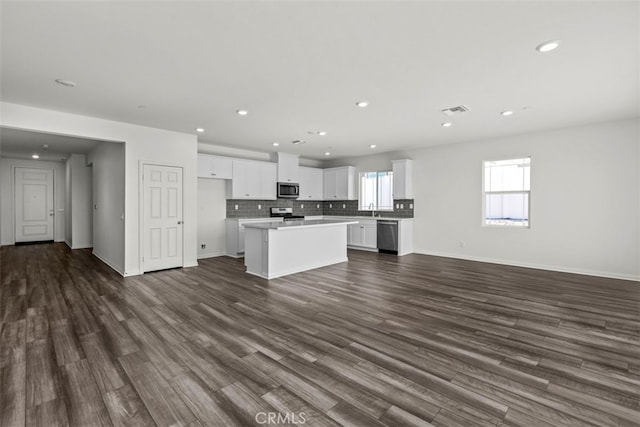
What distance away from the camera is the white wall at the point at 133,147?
14.2 ft

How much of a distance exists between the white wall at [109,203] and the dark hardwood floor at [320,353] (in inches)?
45.1

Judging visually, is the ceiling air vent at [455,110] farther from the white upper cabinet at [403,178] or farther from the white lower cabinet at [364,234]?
the white lower cabinet at [364,234]

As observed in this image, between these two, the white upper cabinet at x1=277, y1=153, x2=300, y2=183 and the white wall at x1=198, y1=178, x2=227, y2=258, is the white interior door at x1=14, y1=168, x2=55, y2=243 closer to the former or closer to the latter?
the white wall at x1=198, y1=178, x2=227, y2=258

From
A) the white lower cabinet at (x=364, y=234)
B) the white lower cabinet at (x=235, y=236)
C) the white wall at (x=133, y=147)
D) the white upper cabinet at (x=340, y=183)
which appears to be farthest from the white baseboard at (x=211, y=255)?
the white upper cabinet at (x=340, y=183)

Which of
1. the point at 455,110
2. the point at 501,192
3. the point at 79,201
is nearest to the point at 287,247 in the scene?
the point at 455,110

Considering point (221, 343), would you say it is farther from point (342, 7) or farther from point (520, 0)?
point (520, 0)

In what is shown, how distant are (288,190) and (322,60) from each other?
5523mm

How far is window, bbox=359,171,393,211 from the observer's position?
8.38 m

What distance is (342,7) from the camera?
214 cm

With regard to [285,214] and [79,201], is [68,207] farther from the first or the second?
[285,214]

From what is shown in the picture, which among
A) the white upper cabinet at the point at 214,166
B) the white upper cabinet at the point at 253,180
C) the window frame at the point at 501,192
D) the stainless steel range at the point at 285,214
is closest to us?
the window frame at the point at 501,192

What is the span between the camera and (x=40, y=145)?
7121 millimetres

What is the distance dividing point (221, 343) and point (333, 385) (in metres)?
1.16

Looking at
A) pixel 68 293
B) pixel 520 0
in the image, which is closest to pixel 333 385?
pixel 520 0
